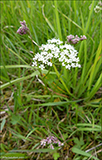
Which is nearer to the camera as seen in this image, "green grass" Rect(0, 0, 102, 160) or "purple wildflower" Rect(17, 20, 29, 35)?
"purple wildflower" Rect(17, 20, 29, 35)

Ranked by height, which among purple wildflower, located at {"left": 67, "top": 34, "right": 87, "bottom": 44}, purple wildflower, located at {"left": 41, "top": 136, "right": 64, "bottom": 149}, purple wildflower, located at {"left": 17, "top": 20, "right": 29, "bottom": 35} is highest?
purple wildflower, located at {"left": 17, "top": 20, "right": 29, "bottom": 35}

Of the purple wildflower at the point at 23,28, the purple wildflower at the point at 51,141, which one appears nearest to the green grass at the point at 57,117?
the purple wildflower at the point at 51,141

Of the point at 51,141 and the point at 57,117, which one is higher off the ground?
the point at 57,117

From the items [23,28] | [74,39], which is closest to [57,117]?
[74,39]

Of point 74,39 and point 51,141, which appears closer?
point 74,39

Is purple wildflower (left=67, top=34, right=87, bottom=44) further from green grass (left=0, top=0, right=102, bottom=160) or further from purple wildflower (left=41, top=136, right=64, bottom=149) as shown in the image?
purple wildflower (left=41, top=136, right=64, bottom=149)

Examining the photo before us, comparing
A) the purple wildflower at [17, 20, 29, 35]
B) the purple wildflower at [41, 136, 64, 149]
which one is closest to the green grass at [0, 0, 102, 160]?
the purple wildflower at [41, 136, 64, 149]

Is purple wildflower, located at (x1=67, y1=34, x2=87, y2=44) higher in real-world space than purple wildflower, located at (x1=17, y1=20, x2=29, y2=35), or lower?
lower

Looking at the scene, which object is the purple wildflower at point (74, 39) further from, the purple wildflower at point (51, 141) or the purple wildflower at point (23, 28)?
the purple wildflower at point (51, 141)

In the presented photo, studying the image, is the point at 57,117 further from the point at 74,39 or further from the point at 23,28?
the point at 23,28

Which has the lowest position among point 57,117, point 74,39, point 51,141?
point 51,141

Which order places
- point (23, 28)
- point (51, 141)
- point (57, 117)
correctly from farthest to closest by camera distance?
point (57, 117)
point (51, 141)
point (23, 28)
